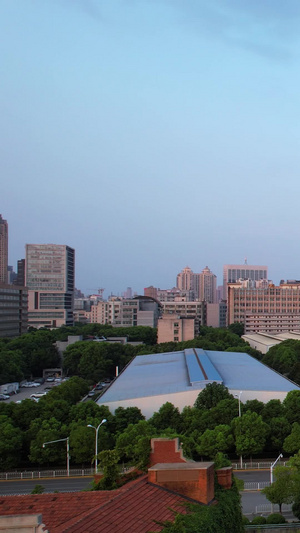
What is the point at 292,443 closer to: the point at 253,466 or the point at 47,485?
the point at 253,466

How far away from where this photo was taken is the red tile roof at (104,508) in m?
10.1

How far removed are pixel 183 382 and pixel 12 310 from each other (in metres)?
59.2

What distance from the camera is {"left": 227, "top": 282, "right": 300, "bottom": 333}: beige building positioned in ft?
385

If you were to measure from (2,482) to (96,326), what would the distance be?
73.7 metres

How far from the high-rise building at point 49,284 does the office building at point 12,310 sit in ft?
100.0

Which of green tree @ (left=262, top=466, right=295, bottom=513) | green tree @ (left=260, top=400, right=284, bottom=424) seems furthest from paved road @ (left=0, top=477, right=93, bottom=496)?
green tree @ (left=260, top=400, right=284, bottom=424)

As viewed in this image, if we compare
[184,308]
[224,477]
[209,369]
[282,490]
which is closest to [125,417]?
[209,369]

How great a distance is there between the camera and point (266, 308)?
125 meters

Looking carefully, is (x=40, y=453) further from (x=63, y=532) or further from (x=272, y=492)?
(x=63, y=532)

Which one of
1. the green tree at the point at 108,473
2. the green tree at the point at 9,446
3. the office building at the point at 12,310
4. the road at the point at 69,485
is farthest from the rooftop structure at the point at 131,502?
the office building at the point at 12,310

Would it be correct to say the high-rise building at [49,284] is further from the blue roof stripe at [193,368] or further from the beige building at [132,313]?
the blue roof stripe at [193,368]

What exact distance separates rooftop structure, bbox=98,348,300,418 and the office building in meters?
40.4

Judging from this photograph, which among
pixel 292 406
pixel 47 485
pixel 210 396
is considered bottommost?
pixel 47 485

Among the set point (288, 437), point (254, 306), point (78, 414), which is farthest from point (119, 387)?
point (254, 306)
